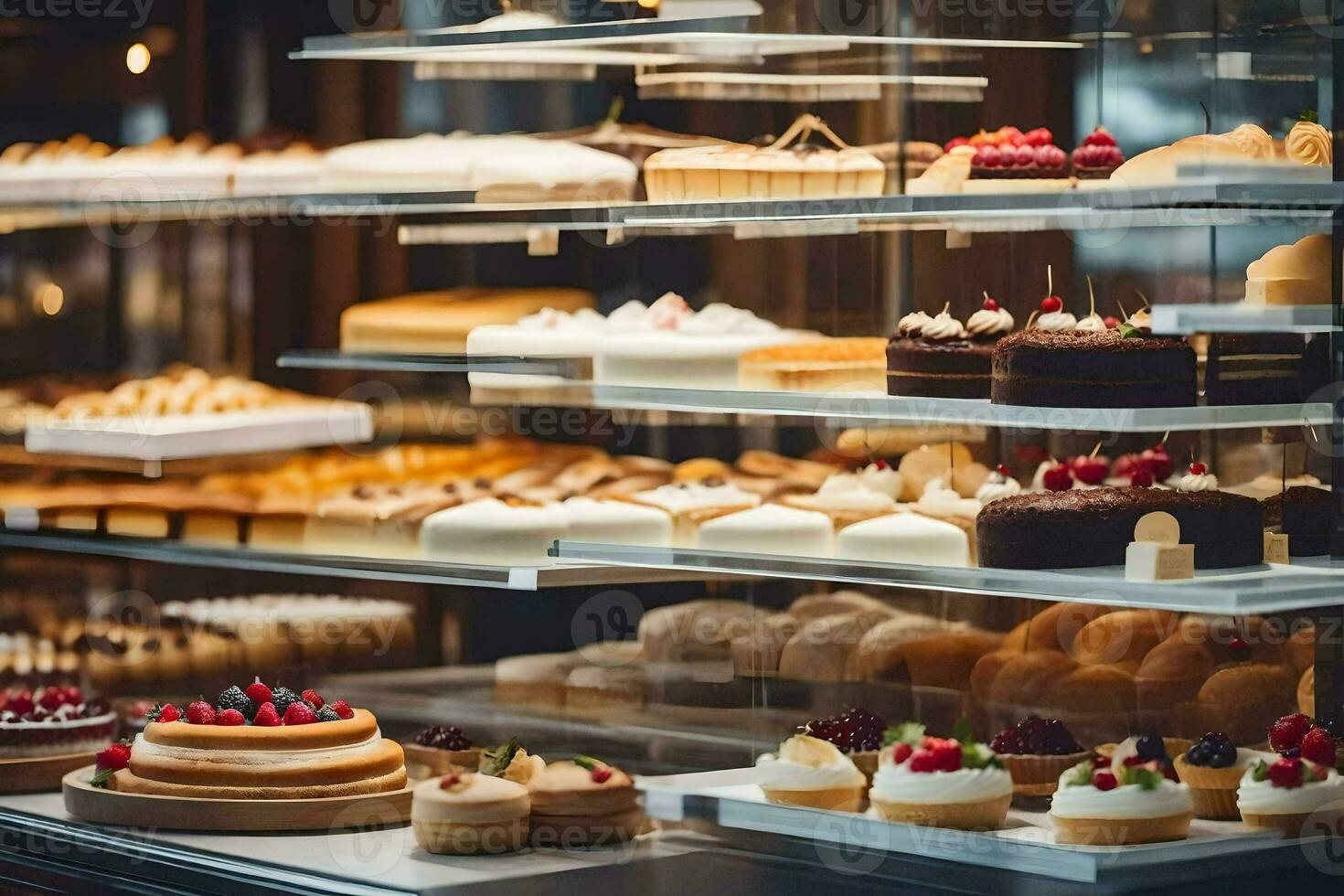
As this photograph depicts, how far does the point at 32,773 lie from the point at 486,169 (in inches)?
78.2

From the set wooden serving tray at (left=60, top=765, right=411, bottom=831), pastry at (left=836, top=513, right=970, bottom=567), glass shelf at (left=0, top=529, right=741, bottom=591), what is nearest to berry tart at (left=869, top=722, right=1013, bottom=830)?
pastry at (left=836, top=513, right=970, bottom=567)

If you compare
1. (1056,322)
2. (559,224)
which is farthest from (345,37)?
(1056,322)

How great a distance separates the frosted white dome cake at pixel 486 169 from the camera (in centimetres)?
595

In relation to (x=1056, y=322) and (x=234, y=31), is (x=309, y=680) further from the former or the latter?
(x=1056, y=322)

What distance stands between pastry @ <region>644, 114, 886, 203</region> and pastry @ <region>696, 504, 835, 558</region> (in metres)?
0.76

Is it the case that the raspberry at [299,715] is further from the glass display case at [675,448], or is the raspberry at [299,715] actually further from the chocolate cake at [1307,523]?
the chocolate cake at [1307,523]

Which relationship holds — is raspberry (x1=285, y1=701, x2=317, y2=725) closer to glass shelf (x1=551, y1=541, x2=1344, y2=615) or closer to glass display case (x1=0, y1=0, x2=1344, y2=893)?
glass display case (x1=0, y1=0, x2=1344, y2=893)

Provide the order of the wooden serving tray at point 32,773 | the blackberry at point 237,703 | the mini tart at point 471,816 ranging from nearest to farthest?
the mini tart at point 471,816, the blackberry at point 237,703, the wooden serving tray at point 32,773

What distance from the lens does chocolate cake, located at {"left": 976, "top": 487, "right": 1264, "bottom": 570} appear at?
4.79 m

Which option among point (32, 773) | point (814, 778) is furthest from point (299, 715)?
point (814, 778)

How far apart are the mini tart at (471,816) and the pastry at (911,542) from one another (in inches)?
37.5

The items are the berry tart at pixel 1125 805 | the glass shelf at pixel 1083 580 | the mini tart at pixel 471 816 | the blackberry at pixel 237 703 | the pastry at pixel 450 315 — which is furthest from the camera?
the pastry at pixel 450 315

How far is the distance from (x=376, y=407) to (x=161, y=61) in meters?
1.24

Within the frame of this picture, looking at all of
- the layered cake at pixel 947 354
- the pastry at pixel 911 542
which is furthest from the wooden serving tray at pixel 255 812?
the layered cake at pixel 947 354
